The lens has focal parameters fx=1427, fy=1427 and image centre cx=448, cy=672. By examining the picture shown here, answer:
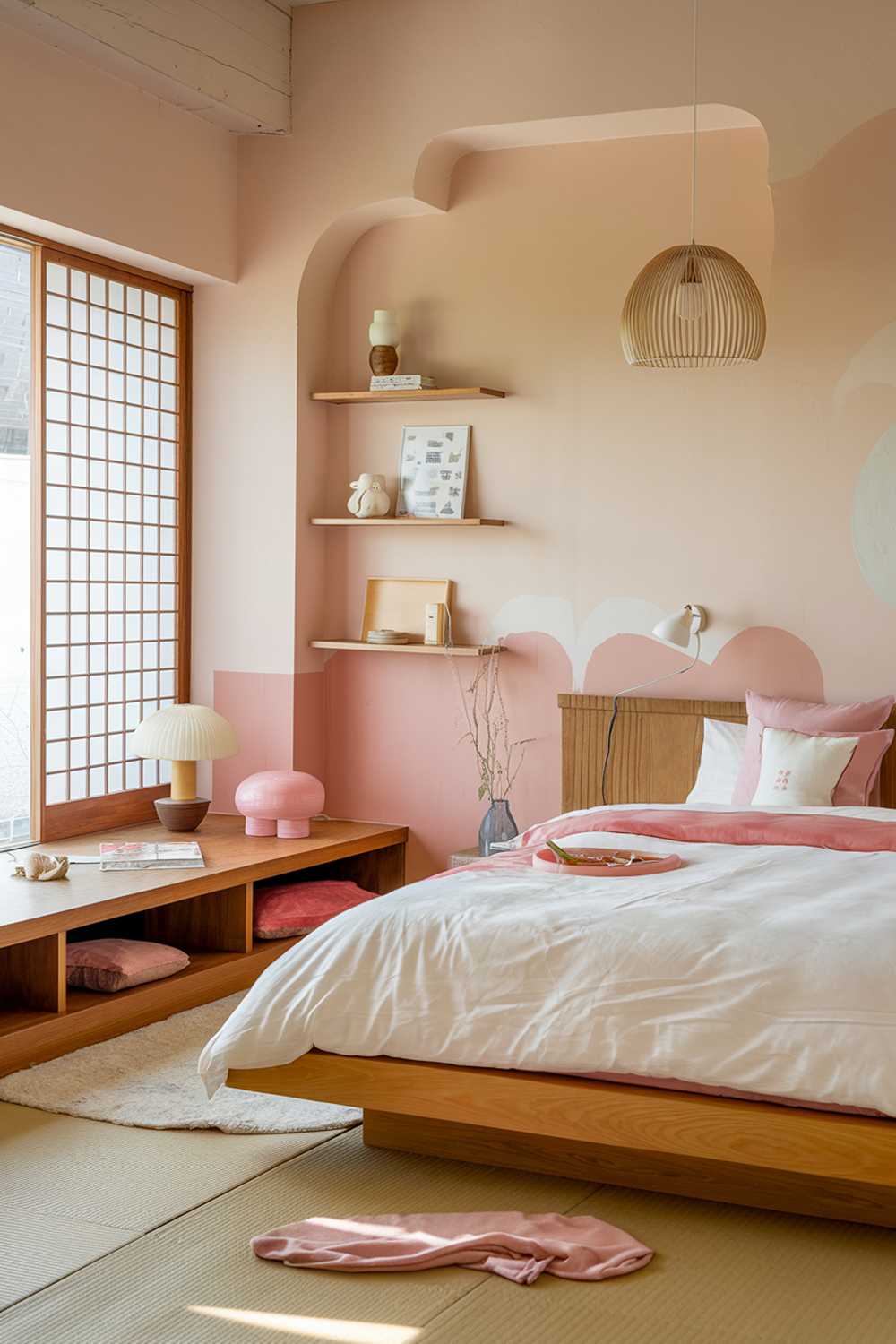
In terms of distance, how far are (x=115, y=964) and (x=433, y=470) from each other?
2106 millimetres

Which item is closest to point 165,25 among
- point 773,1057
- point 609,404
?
point 609,404

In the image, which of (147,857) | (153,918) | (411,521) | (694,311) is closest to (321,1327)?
(147,857)

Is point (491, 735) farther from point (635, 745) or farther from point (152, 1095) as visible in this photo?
point (152, 1095)

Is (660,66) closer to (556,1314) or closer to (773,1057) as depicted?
(773,1057)

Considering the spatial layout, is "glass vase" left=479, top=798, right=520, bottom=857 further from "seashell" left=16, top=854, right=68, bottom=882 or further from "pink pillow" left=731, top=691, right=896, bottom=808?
"seashell" left=16, top=854, right=68, bottom=882

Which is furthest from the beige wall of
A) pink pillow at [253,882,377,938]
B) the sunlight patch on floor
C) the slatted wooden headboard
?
the sunlight patch on floor

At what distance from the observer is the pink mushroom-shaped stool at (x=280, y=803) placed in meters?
4.82

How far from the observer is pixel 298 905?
15.4ft

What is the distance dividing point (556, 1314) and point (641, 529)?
9.57ft

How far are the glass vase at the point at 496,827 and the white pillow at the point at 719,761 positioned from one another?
62cm

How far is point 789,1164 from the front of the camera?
101 inches

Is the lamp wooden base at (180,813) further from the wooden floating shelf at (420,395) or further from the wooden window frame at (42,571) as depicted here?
the wooden floating shelf at (420,395)

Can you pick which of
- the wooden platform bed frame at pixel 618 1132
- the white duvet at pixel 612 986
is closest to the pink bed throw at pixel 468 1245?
the wooden platform bed frame at pixel 618 1132

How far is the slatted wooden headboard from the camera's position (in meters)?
4.65
